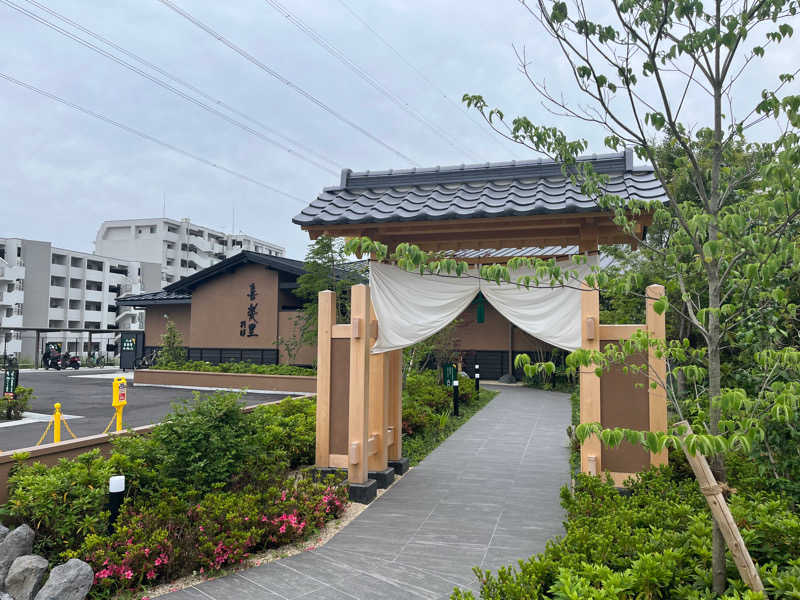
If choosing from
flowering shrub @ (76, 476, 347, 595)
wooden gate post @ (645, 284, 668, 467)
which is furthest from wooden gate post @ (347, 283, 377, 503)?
wooden gate post @ (645, 284, 668, 467)

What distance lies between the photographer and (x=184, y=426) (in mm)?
5941

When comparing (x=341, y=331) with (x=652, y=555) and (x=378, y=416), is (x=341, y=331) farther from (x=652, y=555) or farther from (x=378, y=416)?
(x=652, y=555)

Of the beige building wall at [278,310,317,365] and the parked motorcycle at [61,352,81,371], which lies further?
the parked motorcycle at [61,352,81,371]

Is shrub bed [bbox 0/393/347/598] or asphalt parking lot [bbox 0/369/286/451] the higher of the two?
shrub bed [bbox 0/393/347/598]

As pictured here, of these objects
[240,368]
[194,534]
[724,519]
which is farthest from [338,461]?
[240,368]

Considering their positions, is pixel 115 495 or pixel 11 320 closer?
pixel 115 495

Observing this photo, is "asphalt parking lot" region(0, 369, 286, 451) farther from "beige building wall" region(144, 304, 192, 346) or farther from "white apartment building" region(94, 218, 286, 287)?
"white apartment building" region(94, 218, 286, 287)

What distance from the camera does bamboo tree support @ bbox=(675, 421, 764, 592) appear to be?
9.01 feet

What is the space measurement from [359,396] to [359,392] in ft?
0.17

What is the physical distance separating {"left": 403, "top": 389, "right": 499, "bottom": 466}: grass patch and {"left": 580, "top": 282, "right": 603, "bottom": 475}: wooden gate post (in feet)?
11.6

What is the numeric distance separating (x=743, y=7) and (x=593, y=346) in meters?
3.66

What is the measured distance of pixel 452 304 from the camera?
6.61 metres

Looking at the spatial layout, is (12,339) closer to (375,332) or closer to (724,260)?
(375,332)

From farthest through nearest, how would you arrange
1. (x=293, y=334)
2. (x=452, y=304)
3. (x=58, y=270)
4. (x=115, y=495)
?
(x=58, y=270), (x=293, y=334), (x=452, y=304), (x=115, y=495)
